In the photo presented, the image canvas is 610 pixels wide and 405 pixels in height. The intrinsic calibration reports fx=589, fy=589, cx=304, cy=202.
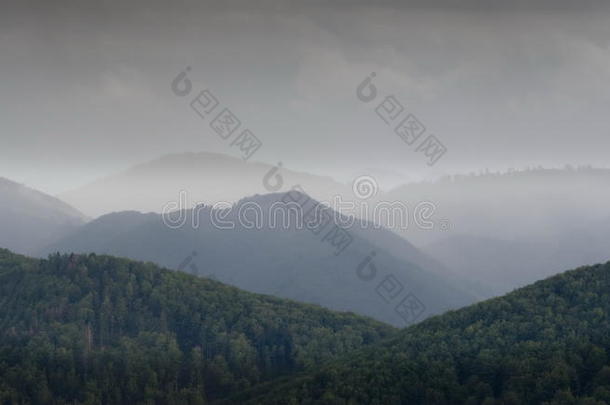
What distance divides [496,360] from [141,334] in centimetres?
7319

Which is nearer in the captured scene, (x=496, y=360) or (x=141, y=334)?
(x=496, y=360)

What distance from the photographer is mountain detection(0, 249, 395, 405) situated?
341ft

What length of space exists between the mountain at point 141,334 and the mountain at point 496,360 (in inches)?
570

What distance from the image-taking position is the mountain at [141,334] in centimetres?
10406

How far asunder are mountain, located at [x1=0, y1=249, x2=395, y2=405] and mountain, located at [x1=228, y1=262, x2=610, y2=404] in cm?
1448

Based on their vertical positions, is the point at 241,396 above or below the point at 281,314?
below

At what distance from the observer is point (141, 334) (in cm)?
12456

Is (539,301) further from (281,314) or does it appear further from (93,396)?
(93,396)

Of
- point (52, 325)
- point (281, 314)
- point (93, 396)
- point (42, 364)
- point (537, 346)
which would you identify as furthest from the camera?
point (281, 314)

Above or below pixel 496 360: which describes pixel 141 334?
above

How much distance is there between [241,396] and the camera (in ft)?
343

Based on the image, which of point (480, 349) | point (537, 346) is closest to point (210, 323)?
point (480, 349)

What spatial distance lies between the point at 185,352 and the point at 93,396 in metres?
27.7

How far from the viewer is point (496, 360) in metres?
87.8
